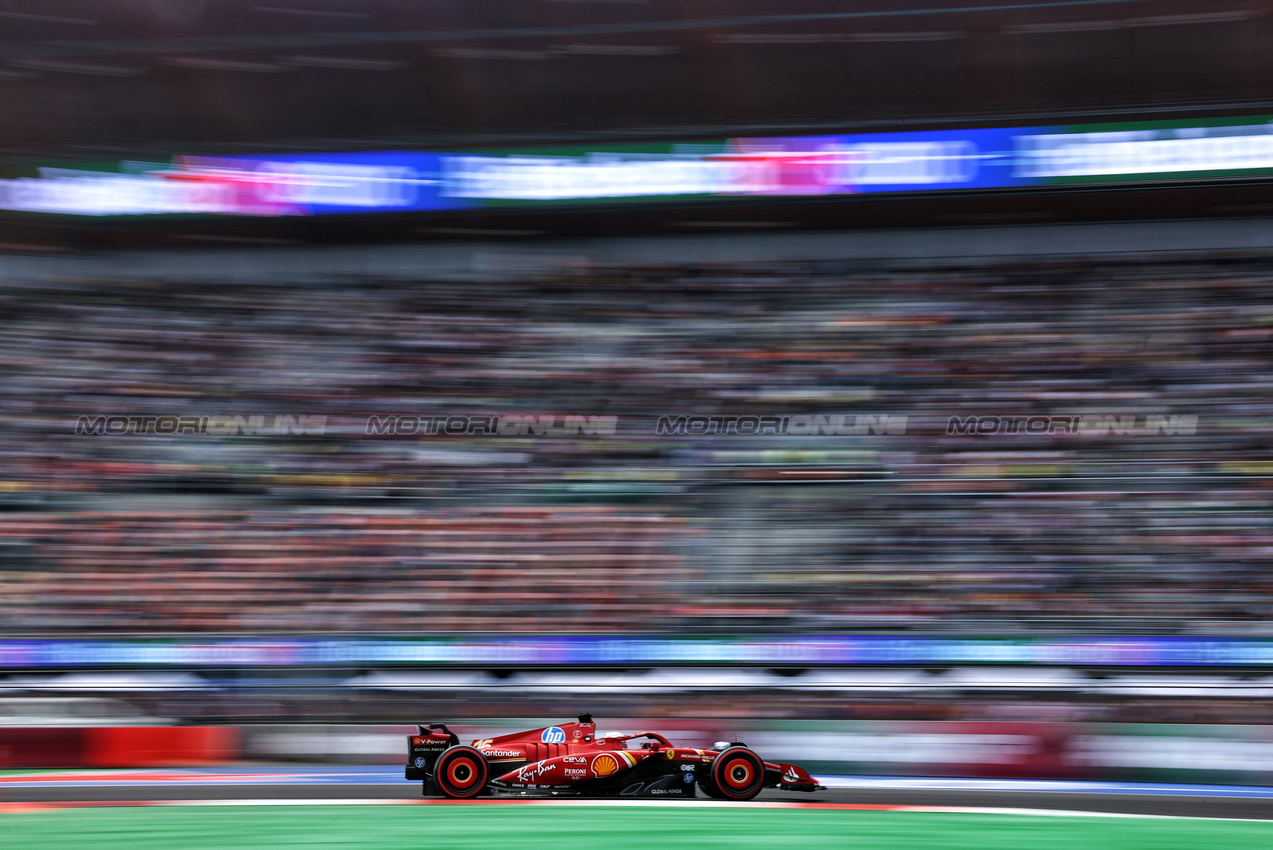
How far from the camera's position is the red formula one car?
334 inches

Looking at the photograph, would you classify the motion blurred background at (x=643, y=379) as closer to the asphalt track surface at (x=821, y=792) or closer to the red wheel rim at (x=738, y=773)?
the asphalt track surface at (x=821, y=792)

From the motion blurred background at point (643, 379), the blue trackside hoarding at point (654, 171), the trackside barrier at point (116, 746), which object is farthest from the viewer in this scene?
the blue trackside hoarding at point (654, 171)

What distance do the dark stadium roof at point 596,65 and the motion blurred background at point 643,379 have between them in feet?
0.20

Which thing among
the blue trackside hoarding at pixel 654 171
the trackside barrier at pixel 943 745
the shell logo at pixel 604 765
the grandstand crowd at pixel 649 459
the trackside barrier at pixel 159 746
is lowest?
the shell logo at pixel 604 765

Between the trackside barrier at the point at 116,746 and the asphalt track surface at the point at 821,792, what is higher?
the trackside barrier at the point at 116,746

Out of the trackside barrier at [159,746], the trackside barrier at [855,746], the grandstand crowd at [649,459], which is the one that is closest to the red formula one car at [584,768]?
the trackside barrier at [855,746]

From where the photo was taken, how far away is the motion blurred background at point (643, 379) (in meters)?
11.5

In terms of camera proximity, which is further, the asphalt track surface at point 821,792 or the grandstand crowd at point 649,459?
the grandstand crowd at point 649,459

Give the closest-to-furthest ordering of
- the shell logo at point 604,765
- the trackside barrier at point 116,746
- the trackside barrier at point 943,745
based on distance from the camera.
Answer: the shell logo at point 604,765
the trackside barrier at point 943,745
the trackside barrier at point 116,746

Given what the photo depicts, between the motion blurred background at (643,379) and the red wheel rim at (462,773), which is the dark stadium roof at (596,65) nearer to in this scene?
the motion blurred background at (643,379)

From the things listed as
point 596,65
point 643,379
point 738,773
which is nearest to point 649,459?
point 643,379

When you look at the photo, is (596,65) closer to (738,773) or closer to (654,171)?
(654,171)

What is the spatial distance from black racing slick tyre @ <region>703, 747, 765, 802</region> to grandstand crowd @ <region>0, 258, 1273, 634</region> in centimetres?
331

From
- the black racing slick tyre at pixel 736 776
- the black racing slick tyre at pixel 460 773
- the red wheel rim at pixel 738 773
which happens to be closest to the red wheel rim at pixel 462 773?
the black racing slick tyre at pixel 460 773
